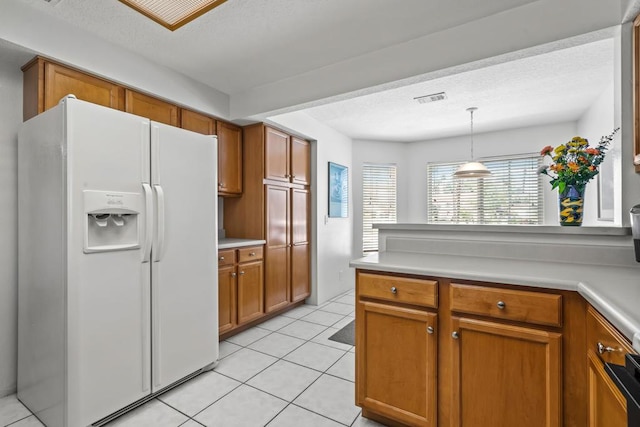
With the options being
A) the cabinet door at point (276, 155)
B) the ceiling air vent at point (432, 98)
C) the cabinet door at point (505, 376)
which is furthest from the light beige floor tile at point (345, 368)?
the ceiling air vent at point (432, 98)

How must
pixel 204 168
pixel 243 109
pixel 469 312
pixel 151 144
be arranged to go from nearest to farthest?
1. pixel 469 312
2. pixel 151 144
3. pixel 204 168
4. pixel 243 109

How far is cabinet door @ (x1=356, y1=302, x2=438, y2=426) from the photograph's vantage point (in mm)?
1599

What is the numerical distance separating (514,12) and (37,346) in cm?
355

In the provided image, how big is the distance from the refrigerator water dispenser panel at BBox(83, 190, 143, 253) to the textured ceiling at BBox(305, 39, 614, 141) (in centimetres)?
251

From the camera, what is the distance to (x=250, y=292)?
3297 millimetres

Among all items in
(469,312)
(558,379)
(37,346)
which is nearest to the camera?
(558,379)

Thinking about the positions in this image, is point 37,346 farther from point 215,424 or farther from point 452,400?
point 452,400

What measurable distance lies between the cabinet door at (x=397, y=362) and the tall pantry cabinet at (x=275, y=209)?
193cm

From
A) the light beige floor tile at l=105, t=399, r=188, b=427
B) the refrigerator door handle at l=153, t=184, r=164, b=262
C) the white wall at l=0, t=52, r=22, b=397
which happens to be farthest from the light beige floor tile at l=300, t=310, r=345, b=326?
the white wall at l=0, t=52, r=22, b=397

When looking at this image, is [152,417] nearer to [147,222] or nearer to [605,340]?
[147,222]

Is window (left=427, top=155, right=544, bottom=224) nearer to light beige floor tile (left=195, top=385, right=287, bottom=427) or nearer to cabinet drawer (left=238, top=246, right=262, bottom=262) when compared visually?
cabinet drawer (left=238, top=246, right=262, bottom=262)

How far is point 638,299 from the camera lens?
1.08 metres

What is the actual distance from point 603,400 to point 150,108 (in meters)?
3.27

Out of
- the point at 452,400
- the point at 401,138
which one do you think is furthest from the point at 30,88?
the point at 401,138
